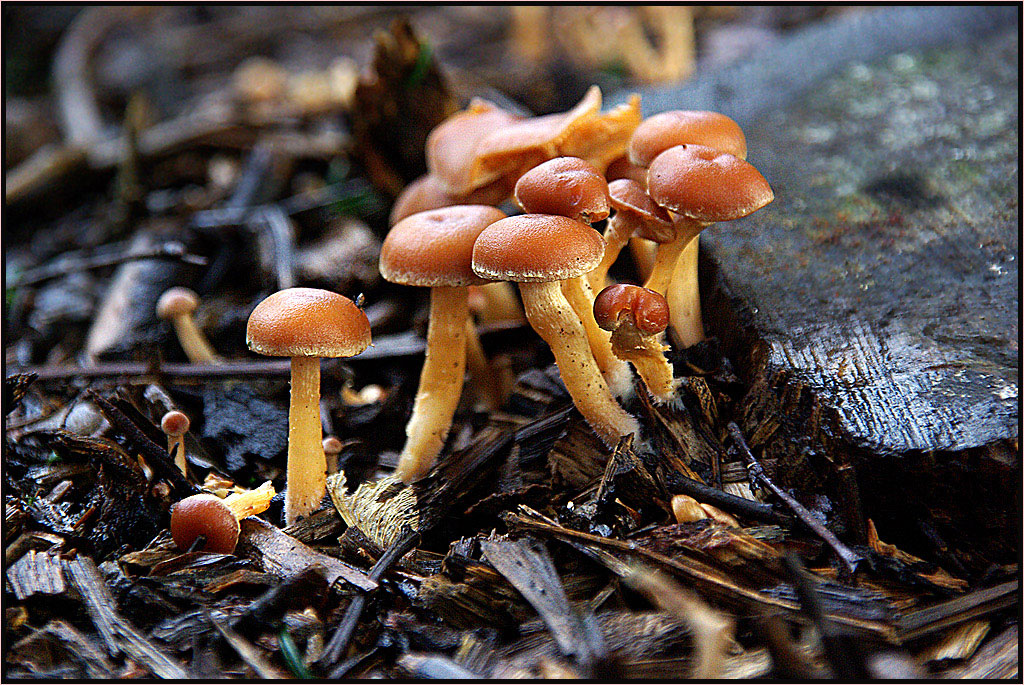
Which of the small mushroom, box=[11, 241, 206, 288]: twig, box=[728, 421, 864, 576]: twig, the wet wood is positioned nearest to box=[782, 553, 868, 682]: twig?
box=[728, 421, 864, 576]: twig

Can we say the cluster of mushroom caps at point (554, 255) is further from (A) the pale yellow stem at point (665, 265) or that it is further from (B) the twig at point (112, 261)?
(B) the twig at point (112, 261)

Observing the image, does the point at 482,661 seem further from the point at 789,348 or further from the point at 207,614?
the point at 789,348

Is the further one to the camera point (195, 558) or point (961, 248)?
point (961, 248)

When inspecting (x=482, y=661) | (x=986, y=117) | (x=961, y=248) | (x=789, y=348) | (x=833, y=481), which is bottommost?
(x=482, y=661)

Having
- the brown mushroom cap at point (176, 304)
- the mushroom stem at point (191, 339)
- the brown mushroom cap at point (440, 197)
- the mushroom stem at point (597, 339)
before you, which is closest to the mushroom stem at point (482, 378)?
the brown mushroom cap at point (440, 197)

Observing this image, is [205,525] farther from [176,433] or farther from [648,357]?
[648,357]

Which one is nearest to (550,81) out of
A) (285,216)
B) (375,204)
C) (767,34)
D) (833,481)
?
(375,204)
